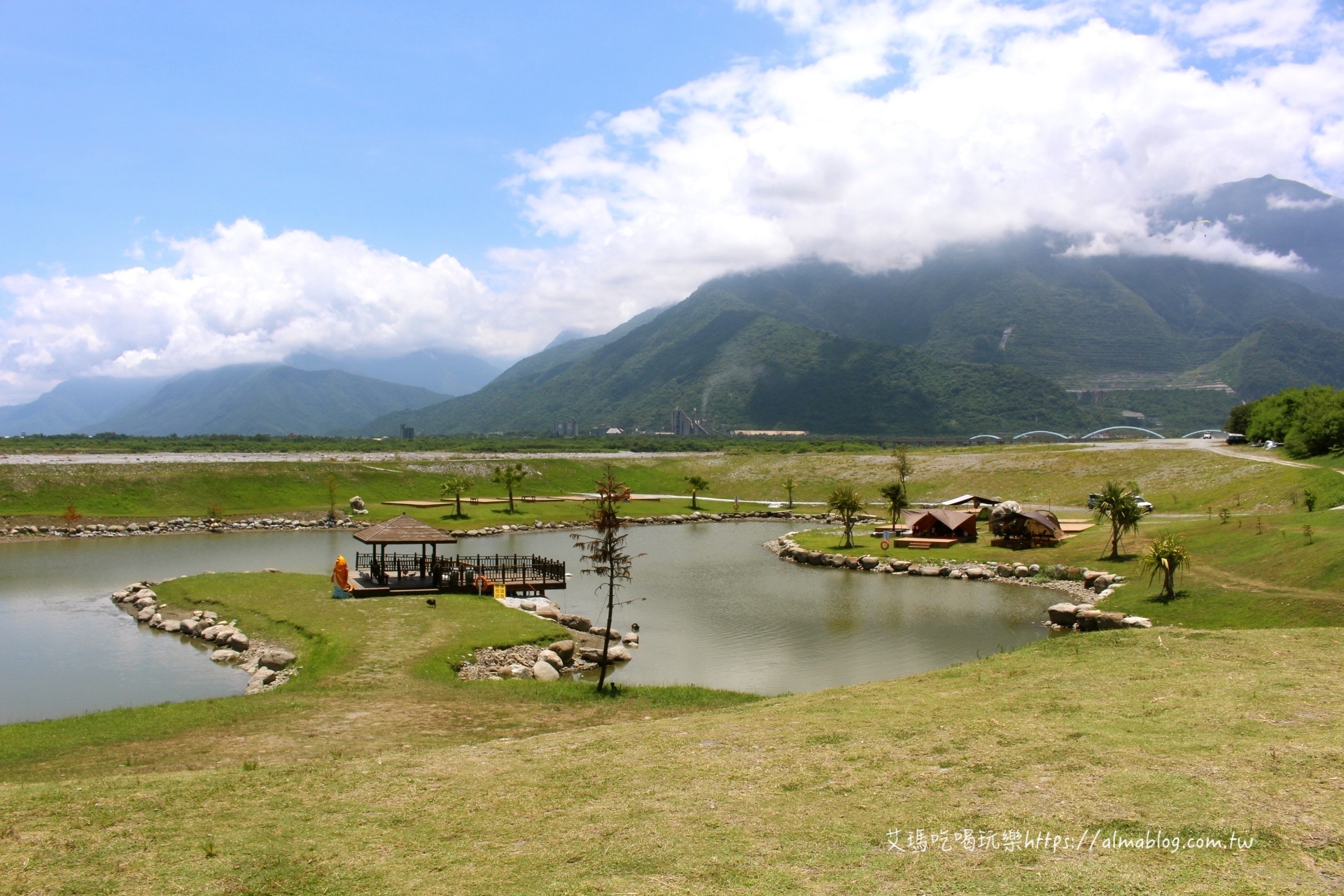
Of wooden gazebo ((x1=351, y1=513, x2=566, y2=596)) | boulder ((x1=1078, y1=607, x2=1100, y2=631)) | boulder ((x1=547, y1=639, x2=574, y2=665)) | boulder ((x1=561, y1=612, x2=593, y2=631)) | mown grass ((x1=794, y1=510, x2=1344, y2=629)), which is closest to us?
mown grass ((x1=794, y1=510, x2=1344, y2=629))

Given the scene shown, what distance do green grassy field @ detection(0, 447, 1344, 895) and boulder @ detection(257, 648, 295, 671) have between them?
6.92 ft

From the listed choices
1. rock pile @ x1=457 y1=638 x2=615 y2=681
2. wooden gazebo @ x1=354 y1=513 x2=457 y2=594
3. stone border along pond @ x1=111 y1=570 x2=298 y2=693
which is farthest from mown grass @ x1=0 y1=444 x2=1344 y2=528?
rock pile @ x1=457 y1=638 x2=615 y2=681

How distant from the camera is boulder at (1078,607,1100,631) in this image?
2800 centimetres

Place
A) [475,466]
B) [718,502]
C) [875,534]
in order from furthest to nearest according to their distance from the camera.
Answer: [475,466]
[718,502]
[875,534]

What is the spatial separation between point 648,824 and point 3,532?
70235mm

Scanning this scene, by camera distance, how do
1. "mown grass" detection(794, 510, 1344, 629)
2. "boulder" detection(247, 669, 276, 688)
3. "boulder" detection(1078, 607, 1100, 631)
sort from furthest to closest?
"boulder" detection(1078, 607, 1100, 631), "mown grass" detection(794, 510, 1344, 629), "boulder" detection(247, 669, 276, 688)

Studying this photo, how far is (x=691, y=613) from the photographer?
35.4 metres

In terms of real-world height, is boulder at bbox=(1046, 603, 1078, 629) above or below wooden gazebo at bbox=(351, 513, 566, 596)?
below

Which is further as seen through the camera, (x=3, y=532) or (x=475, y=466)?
(x=475, y=466)

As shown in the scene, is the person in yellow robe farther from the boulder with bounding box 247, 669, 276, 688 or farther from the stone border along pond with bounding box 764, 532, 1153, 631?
the stone border along pond with bounding box 764, 532, 1153, 631

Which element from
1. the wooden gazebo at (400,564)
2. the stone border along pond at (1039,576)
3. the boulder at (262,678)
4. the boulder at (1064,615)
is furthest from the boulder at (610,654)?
the boulder at (1064,615)

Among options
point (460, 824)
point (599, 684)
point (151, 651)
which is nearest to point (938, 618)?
point (599, 684)

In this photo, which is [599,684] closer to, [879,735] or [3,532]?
[879,735]

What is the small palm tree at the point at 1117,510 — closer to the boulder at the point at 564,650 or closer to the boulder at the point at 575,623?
the boulder at the point at 575,623
